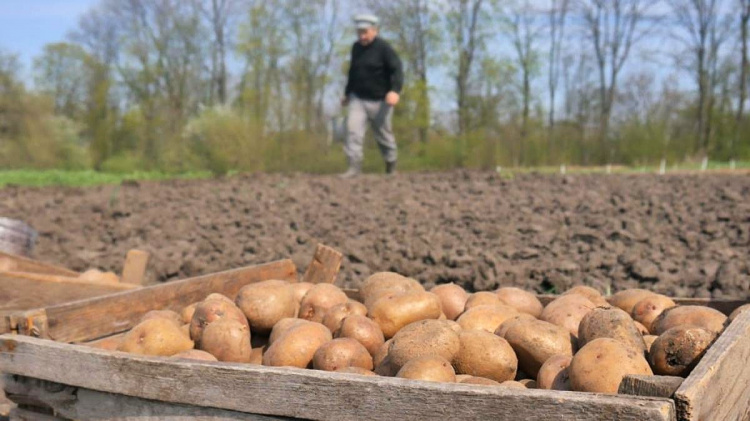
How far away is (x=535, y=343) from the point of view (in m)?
2.49

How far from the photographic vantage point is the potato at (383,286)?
317 cm

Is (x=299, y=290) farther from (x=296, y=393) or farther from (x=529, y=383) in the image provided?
(x=296, y=393)

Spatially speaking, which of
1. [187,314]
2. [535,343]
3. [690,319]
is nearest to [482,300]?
[535,343]

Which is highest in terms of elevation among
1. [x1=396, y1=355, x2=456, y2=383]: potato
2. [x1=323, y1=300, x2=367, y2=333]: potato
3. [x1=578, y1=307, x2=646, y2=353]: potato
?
[x1=578, y1=307, x2=646, y2=353]: potato

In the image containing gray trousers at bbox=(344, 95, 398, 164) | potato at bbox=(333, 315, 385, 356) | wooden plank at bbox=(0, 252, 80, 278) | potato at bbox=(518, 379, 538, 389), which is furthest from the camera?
gray trousers at bbox=(344, 95, 398, 164)

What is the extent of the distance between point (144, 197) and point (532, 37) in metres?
28.4

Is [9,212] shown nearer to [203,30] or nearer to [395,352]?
[395,352]

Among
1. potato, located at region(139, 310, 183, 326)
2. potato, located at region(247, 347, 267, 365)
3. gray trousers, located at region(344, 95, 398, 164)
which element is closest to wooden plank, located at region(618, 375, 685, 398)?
potato, located at region(247, 347, 267, 365)

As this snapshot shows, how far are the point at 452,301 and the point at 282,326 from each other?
817 millimetres

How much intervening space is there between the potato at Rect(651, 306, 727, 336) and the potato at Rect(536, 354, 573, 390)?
0.57m

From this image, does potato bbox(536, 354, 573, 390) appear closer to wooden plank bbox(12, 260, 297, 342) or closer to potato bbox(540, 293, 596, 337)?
potato bbox(540, 293, 596, 337)

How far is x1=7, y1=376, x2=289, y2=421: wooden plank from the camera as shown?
204 cm

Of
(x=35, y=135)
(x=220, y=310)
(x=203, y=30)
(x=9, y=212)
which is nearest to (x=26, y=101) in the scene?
(x=35, y=135)

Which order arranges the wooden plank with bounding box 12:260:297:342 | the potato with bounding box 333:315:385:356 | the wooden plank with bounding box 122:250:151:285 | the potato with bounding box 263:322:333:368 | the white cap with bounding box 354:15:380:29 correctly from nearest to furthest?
1. the potato with bounding box 263:322:333:368
2. the potato with bounding box 333:315:385:356
3. the wooden plank with bounding box 12:260:297:342
4. the wooden plank with bounding box 122:250:151:285
5. the white cap with bounding box 354:15:380:29
